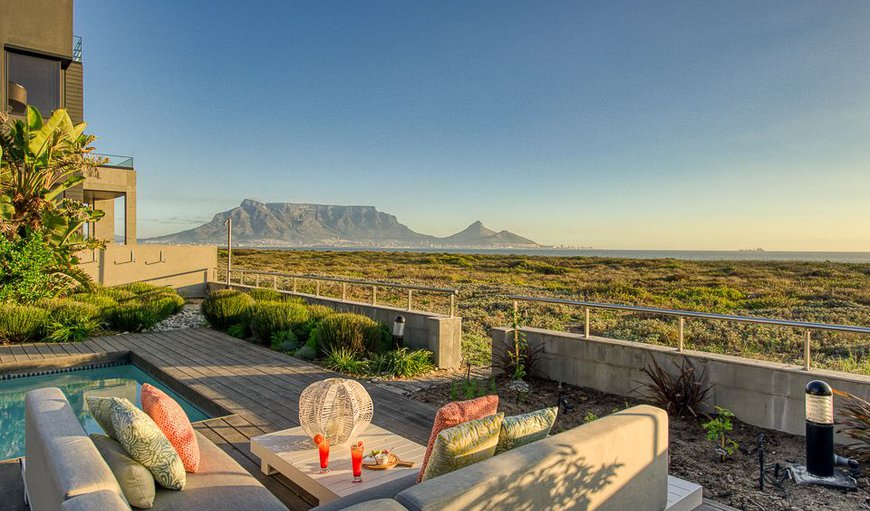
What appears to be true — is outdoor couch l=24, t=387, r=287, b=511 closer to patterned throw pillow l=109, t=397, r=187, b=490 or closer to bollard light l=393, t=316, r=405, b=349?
patterned throw pillow l=109, t=397, r=187, b=490

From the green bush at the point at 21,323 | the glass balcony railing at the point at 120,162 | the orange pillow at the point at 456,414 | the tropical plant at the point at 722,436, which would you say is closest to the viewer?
the orange pillow at the point at 456,414

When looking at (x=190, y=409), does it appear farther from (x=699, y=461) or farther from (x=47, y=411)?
(x=699, y=461)

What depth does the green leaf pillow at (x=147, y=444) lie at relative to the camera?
2357 millimetres

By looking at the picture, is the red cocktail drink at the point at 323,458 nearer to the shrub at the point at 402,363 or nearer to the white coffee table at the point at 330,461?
the white coffee table at the point at 330,461

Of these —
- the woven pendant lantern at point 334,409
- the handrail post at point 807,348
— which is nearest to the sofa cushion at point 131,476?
the woven pendant lantern at point 334,409

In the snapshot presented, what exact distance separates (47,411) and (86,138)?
41.2 ft

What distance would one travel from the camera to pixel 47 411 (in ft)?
8.95

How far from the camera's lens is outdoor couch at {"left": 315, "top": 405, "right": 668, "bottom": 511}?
6.10ft

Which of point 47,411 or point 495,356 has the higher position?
point 47,411

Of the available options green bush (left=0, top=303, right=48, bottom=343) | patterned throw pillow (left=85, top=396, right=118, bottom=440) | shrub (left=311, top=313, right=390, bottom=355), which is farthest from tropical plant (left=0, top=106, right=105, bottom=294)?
patterned throw pillow (left=85, top=396, right=118, bottom=440)

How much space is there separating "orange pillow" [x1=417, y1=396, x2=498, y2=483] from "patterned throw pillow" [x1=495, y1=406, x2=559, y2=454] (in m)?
0.13

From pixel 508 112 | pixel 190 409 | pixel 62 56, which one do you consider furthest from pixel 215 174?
pixel 190 409

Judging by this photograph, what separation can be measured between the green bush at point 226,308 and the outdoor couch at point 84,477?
7.52m

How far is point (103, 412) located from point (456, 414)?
5.81 feet
